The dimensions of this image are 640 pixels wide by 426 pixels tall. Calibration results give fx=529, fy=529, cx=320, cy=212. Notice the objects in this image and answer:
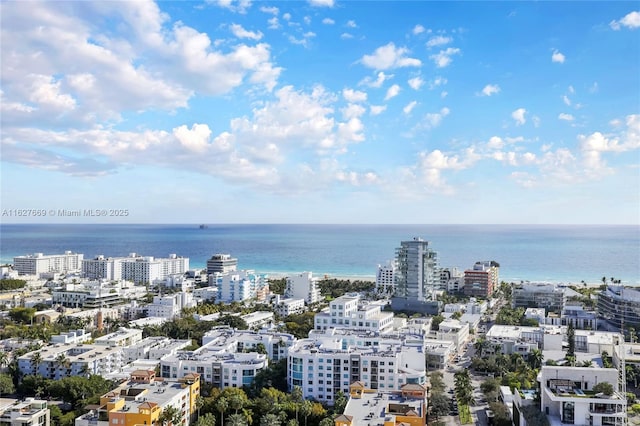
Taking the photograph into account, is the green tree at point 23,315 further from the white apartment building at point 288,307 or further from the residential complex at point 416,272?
the residential complex at point 416,272

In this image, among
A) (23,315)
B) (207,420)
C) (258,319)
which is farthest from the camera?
(23,315)

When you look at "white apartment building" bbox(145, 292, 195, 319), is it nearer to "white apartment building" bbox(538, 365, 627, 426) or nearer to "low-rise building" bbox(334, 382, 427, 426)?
"low-rise building" bbox(334, 382, 427, 426)

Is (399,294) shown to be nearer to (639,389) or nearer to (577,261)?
(639,389)

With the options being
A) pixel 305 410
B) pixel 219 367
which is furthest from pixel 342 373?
pixel 219 367

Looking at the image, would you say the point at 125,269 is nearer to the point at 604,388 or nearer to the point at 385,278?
the point at 385,278

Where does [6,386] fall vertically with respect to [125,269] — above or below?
below

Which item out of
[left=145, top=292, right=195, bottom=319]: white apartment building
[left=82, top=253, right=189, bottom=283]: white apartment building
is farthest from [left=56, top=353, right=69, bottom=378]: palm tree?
[left=82, top=253, right=189, bottom=283]: white apartment building

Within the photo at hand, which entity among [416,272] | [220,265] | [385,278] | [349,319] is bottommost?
[349,319]
